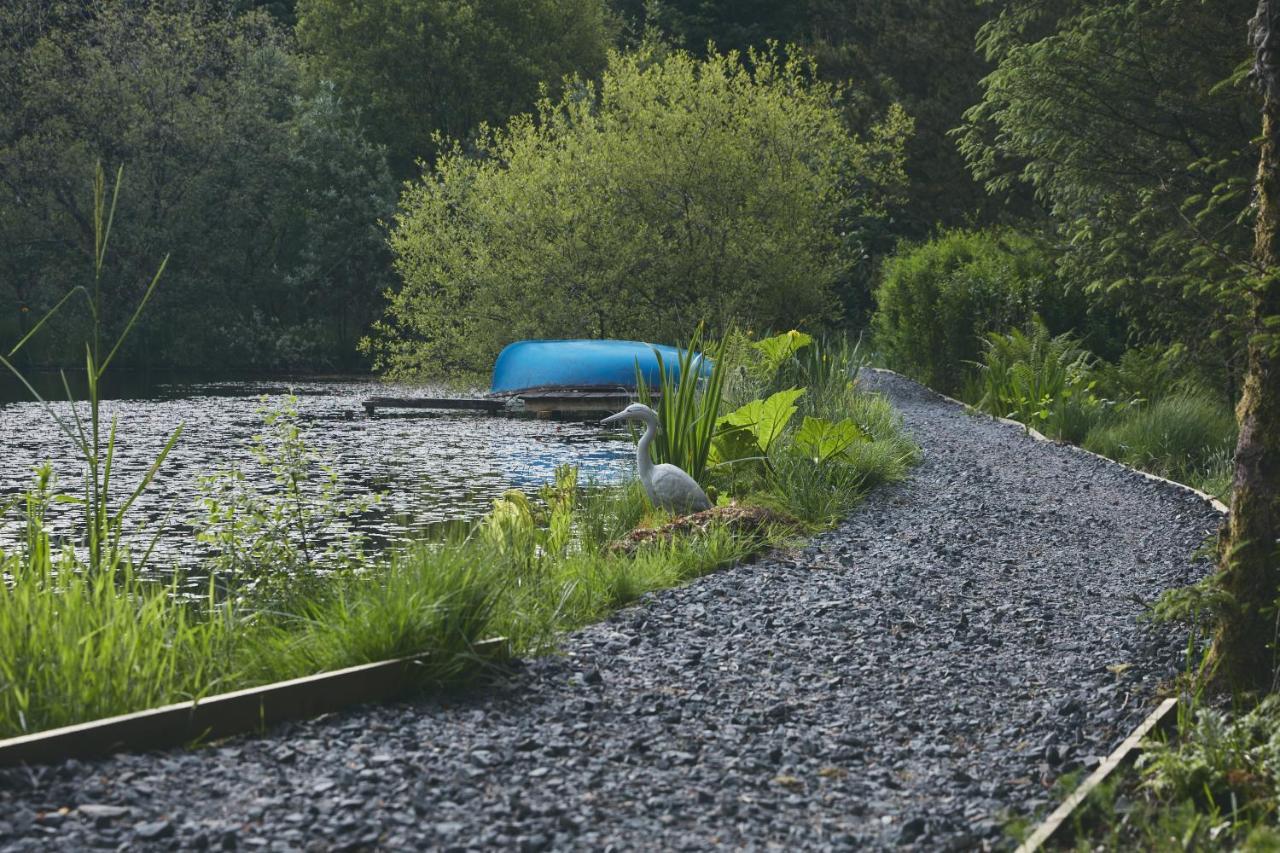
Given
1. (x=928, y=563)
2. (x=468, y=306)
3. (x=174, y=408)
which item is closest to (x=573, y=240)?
(x=468, y=306)

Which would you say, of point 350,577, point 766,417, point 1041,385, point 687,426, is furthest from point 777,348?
point 350,577

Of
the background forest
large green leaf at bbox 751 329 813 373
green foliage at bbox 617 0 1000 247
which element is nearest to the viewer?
the background forest

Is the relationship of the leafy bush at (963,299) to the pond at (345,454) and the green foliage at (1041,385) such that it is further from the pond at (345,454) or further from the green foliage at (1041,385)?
the pond at (345,454)

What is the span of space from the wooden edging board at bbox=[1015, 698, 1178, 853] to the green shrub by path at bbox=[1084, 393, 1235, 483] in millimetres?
5676

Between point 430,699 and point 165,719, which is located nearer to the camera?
point 165,719

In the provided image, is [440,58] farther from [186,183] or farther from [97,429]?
[97,429]

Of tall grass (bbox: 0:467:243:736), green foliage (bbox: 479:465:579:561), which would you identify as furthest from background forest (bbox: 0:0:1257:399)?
tall grass (bbox: 0:467:243:736)

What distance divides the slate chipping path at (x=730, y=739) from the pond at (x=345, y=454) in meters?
2.67

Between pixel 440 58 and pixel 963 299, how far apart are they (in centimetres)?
2144

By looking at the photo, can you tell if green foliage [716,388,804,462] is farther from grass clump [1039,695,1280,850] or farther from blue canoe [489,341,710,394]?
blue canoe [489,341,710,394]

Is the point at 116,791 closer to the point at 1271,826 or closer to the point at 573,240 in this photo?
the point at 1271,826

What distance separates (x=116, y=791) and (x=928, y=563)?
159 inches

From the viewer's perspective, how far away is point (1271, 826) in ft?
9.83

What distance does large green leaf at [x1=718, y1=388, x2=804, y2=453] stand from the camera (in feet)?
26.0
